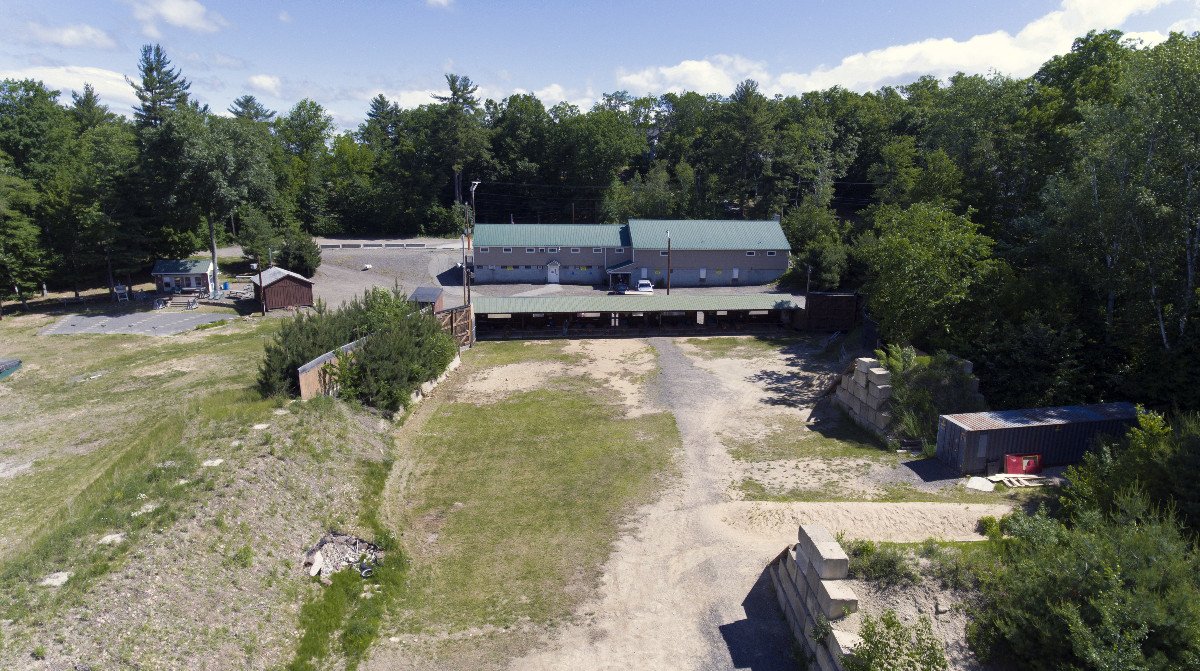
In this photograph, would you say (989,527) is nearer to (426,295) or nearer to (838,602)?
(838,602)

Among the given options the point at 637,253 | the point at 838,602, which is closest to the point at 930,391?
the point at 838,602

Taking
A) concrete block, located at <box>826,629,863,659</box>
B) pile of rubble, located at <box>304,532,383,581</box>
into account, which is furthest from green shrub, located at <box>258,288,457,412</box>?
concrete block, located at <box>826,629,863,659</box>

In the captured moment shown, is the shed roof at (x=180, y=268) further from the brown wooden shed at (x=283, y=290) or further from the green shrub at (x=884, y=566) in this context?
the green shrub at (x=884, y=566)

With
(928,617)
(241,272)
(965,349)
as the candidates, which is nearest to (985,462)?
(965,349)

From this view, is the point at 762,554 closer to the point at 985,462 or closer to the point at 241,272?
the point at 985,462

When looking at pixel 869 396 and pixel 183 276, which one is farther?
pixel 183 276

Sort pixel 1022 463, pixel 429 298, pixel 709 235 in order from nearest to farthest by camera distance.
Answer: pixel 1022 463 → pixel 429 298 → pixel 709 235
